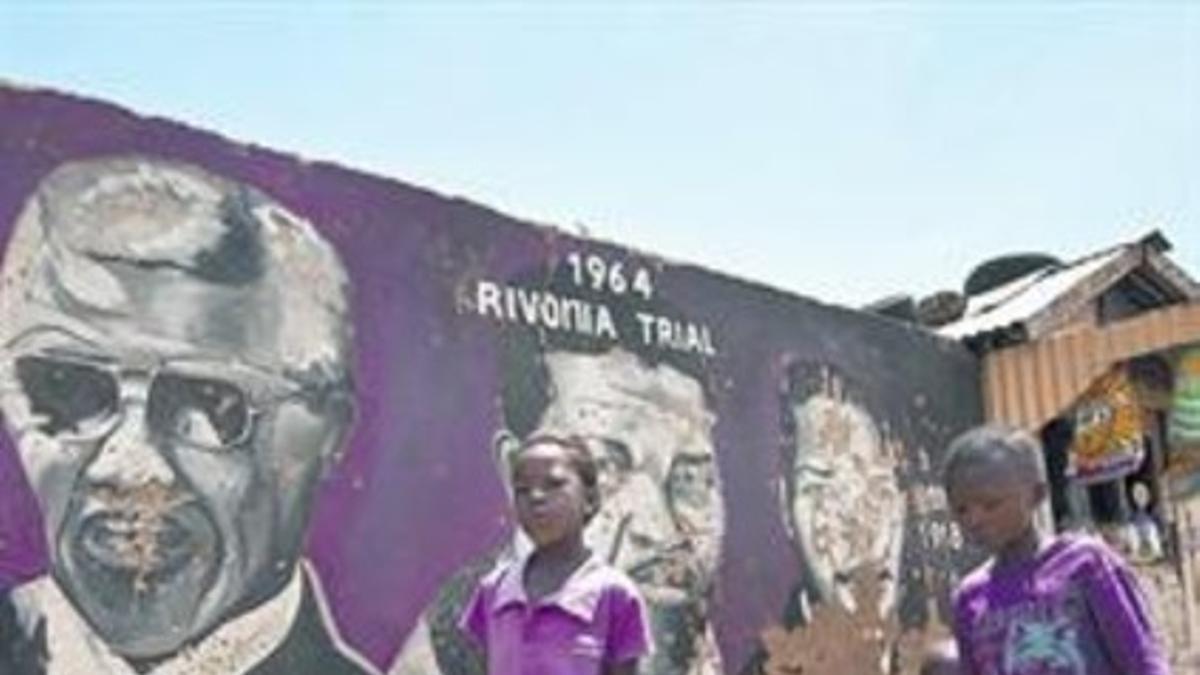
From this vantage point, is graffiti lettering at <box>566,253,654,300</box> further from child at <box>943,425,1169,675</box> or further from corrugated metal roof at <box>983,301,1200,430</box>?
child at <box>943,425,1169,675</box>

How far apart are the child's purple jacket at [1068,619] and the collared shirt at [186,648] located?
8.99ft

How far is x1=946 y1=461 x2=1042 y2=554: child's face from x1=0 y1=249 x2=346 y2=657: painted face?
9.05 feet

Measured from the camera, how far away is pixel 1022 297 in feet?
33.3

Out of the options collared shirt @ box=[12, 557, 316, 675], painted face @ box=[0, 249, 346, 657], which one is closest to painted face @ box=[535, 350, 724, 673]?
painted face @ box=[0, 249, 346, 657]

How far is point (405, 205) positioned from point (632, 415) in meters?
1.26

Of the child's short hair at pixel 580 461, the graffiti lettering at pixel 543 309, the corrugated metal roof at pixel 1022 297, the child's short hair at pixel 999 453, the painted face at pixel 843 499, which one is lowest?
the child's short hair at pixel 999 453

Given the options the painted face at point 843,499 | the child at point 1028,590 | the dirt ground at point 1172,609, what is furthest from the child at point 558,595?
the dirt ground at point 1172,609

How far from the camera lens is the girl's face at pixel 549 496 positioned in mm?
3859

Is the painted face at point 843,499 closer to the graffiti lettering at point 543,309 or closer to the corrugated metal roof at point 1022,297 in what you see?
the corrugated metal roof at point 1022,297

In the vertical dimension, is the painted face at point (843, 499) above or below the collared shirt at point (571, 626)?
above

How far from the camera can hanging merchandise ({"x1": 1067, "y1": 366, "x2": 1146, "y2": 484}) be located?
936 cm

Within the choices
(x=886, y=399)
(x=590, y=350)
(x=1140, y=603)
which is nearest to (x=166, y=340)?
(x=590, y=350)

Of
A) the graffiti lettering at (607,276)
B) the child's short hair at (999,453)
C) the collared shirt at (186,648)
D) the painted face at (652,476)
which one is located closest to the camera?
the child's short hair at (999,453)

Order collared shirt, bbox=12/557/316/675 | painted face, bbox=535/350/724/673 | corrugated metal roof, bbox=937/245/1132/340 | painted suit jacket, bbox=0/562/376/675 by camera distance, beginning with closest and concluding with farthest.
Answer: collared shirt, bbox=12/557/316/675 < painted suit jacket, bbox=0/562/376/675 < painted face, bbox=535/350/724/673 < corrugated metal roof, bbox=937/245/1132/340
